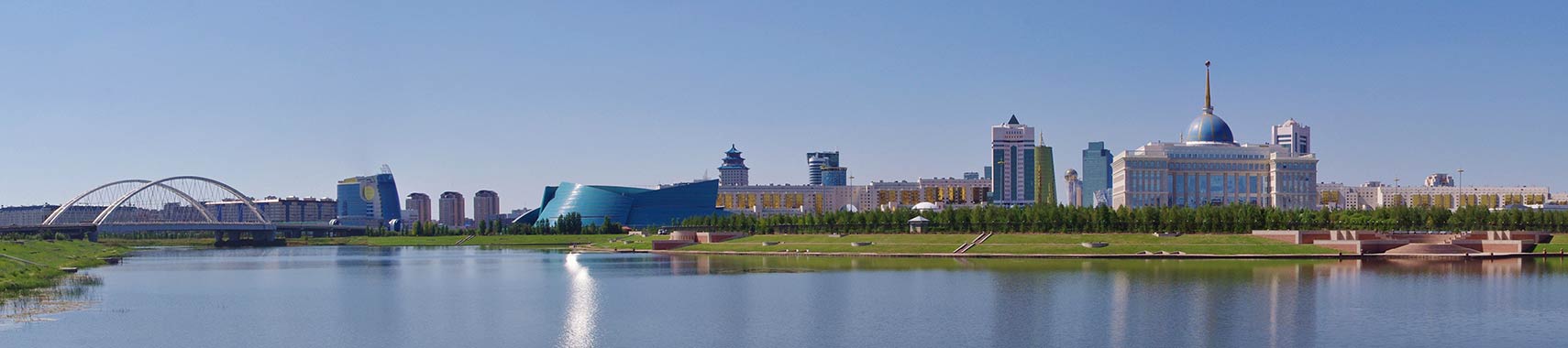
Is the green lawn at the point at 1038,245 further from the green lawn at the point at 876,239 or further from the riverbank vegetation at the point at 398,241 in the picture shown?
the riverbank vegetation at the point at 398,241

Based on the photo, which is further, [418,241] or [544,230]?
[418,241]

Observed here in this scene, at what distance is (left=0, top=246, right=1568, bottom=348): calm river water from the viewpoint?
132ft

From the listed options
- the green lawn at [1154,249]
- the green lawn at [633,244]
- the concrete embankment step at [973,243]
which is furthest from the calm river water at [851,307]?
the green lawn at [633,244]

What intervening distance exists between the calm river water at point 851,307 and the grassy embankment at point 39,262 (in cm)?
277

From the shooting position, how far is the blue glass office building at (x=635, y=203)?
7544 inches

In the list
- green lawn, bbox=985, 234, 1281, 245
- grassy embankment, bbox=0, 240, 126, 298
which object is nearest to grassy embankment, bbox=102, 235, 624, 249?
grassy embankment, bbox=0, 240, 126, 298

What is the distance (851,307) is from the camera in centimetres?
4978

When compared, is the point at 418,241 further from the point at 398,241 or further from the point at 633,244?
the point at 633,244

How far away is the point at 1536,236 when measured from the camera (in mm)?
90625

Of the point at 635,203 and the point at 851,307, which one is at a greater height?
the point at 635,203

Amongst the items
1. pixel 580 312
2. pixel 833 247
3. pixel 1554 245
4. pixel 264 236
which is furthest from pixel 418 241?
pixel 1554 245

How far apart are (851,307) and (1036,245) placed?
46.1 meters

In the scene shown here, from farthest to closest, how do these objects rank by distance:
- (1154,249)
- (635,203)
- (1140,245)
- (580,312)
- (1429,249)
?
(635,203) → (1140,245) → (1154,249) → (1429,249) → (580,312)

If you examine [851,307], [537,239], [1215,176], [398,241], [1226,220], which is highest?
[1215,176]
